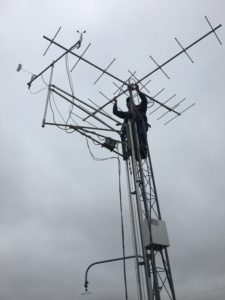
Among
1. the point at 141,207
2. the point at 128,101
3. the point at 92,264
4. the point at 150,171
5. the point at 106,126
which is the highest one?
the point at 128,101

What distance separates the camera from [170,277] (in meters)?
8.55

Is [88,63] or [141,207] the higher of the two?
[88,63]

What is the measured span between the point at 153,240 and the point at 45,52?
18.4 ft

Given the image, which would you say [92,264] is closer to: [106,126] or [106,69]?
[106,126]

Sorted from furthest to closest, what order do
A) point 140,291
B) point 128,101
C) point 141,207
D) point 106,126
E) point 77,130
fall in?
1. point 128,101
2. point 106,126
3. point 77,130
4. point 141,207
5. point 140,291

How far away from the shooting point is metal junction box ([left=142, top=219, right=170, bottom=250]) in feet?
26.5

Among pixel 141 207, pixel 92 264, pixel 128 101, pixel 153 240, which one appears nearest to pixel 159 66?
pixel 128 101

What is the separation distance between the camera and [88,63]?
9781 millimetres

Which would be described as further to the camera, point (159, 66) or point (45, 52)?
point (159, 66)

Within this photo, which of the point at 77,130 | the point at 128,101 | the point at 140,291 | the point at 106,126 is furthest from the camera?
the point at 128,101

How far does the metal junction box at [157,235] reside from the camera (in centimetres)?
808

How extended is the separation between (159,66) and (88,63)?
209cm

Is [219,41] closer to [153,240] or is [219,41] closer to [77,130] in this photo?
[77,130]

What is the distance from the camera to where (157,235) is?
27.1 ft
